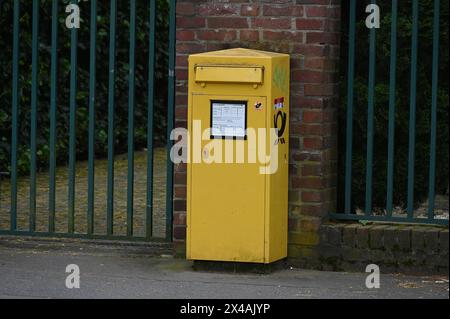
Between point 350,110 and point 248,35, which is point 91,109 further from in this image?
point 350,110

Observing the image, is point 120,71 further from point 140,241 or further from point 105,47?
point 140,241

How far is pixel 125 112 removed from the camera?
45.8 ft

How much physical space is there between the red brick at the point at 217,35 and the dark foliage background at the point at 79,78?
363 cm

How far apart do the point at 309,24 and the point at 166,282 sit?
1.92m

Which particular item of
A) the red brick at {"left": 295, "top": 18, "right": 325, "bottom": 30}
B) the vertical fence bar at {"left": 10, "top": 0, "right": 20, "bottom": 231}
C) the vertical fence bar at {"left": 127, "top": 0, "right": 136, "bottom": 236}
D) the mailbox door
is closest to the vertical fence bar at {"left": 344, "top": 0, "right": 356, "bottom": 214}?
the red brick at {"left": 295, "top": 18, "right": 325, "bottom": 30}

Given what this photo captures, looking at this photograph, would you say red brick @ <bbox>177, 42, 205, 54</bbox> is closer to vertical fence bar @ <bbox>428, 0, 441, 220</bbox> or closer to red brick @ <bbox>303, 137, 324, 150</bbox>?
red brick @ <bbox>303, 137, 324, 150</bbox>

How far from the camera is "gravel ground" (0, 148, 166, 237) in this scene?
9.86 metres

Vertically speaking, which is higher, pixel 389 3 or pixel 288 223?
pixel 389 3

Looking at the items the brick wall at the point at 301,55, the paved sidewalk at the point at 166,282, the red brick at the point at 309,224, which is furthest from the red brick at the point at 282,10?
the paved sidewalk at the point at 166,282

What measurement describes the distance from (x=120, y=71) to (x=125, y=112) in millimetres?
566

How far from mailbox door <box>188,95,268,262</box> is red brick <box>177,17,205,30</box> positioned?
2.24 ft

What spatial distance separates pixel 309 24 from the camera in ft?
25.9

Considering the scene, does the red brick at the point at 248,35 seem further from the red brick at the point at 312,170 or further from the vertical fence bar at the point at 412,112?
the vertical fence bar at the point at 412,112
